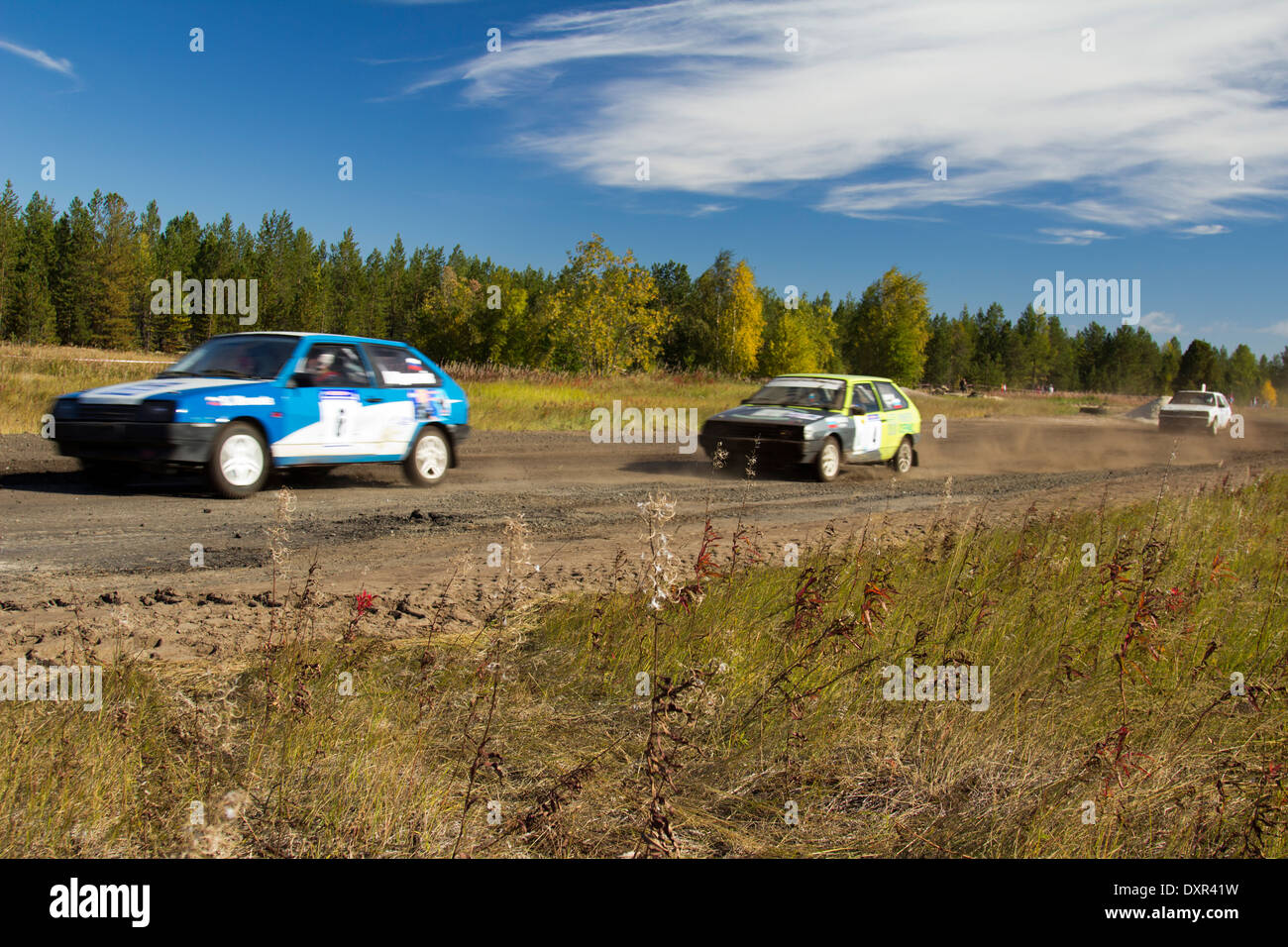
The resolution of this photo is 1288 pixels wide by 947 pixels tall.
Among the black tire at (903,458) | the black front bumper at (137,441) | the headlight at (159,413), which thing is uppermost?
the headlight at (159,413)

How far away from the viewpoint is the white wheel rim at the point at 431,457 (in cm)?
1140

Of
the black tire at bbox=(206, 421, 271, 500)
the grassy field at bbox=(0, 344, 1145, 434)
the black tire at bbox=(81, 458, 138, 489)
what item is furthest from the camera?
the grassy field at bbox=(0, 344, 1145, 434)

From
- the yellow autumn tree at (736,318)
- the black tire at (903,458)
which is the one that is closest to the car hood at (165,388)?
the black tire at (903,458)

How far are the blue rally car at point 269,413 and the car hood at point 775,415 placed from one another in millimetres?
4238

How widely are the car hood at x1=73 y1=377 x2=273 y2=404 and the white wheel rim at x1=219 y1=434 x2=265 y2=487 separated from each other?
0.53m

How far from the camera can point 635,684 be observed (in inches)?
177

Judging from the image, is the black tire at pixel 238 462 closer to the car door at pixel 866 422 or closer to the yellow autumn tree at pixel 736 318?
the car door at pixel 866 422

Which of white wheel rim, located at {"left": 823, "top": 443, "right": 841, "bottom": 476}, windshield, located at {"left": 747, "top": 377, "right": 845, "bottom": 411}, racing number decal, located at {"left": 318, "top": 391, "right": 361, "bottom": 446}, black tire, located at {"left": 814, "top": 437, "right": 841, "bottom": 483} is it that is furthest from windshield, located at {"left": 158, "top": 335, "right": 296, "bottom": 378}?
white wheel rim, located at {"left": 823, "top": 443, "right": 841, "bottom": 476}

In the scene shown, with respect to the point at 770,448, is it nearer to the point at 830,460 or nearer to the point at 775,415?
the point at 775,415

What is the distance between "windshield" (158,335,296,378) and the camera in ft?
32.6

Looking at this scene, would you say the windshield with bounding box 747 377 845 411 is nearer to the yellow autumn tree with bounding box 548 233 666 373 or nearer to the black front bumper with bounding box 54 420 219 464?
the black front bumper with bounding box 54 420 219 464

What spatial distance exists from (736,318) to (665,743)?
77692 millimetres

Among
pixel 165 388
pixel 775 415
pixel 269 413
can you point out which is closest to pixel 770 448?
pixel 775 415

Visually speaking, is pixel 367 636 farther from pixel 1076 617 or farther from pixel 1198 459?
pixel 1198 459
